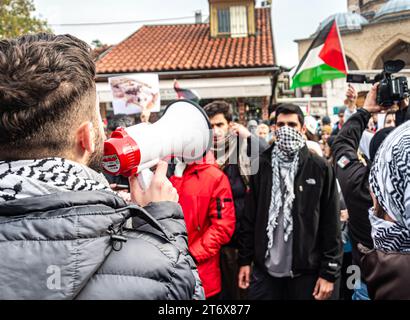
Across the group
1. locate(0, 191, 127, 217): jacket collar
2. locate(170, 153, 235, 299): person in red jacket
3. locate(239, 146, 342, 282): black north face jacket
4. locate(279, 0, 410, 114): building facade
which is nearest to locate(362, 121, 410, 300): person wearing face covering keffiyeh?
locate(0, 191, 127, 217): jacket collar

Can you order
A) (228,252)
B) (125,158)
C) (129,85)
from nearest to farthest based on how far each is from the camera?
(125,158)
(228,252)
(129,85)

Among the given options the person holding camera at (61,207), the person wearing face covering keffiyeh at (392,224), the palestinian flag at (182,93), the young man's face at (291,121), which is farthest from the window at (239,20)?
the person holding camera at (61,207)

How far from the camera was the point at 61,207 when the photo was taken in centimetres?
89

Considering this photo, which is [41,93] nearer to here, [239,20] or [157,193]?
[157,193]

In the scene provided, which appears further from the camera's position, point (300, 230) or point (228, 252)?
point (228, 252)

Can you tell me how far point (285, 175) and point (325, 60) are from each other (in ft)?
9.43

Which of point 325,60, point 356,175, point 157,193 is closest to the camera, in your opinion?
point 157,193

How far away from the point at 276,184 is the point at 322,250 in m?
0.53

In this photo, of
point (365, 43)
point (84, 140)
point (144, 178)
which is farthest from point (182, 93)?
point (365, 43)

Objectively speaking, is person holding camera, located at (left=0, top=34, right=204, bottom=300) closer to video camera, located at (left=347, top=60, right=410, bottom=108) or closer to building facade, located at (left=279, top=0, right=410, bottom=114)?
video camera, located at (left=347, top=60, right=410, bottom=108)

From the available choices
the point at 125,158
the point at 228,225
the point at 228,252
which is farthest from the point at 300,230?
the point at 125,158

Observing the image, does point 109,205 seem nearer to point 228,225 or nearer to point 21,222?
point 21,222

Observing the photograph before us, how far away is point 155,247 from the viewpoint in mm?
965
